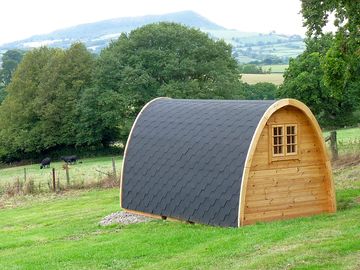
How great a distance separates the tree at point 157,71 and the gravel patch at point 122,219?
3341 centimetres

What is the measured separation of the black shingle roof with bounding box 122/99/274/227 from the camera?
18438mm

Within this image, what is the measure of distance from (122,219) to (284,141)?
17.6 ft

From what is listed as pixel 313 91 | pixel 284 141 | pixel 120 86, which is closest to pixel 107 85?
pixel 120 86

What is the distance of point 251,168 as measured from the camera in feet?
60.0

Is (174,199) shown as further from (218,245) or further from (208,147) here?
(218,245)

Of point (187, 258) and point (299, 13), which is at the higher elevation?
point (299, 13)

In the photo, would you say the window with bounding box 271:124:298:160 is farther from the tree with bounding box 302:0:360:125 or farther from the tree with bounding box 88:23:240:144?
the tree with bounding box 88:23:240:144

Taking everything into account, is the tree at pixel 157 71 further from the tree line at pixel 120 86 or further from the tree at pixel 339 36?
the tree at pixel 339 36

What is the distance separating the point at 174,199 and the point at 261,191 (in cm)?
266

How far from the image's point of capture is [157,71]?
57.9 metres

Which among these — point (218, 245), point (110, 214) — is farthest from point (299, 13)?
point (218, 245)

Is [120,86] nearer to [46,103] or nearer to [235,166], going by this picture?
[46,103]

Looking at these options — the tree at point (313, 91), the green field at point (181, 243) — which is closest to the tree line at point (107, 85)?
the tree at point (313, 91)

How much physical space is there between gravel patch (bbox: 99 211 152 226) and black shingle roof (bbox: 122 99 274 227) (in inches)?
11.1
